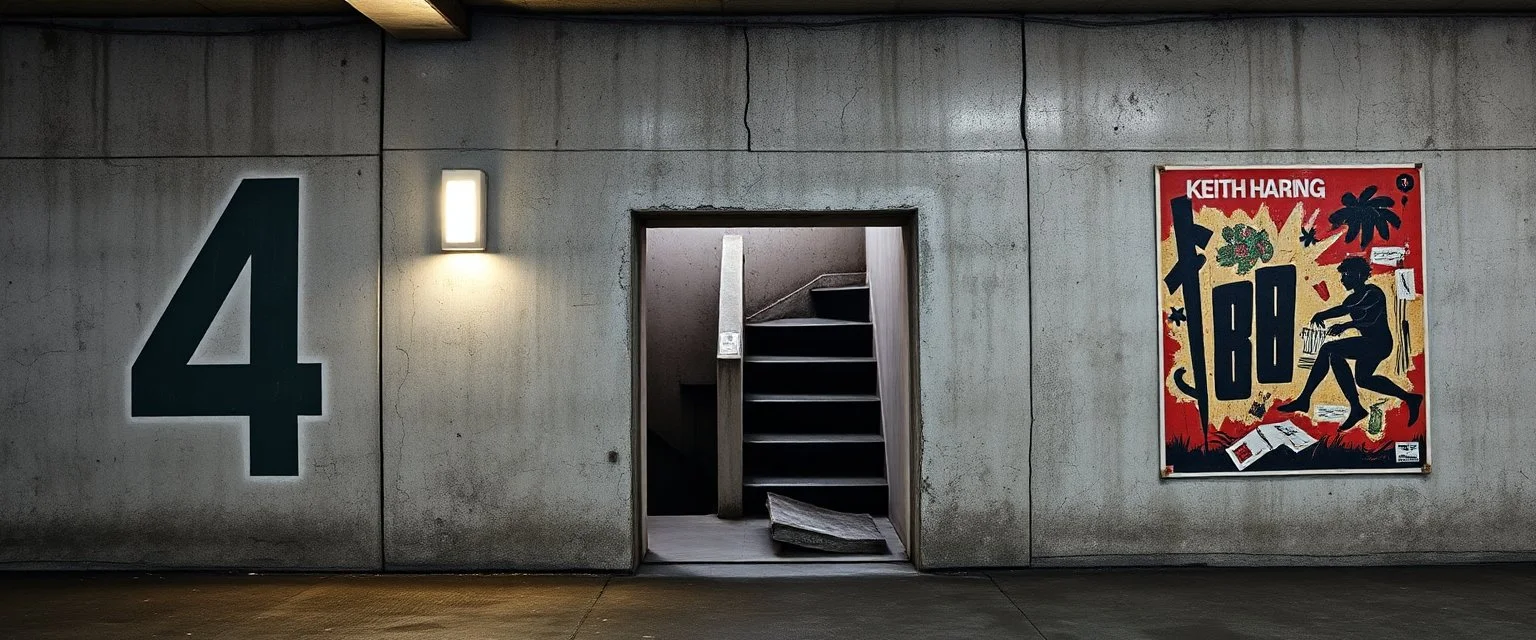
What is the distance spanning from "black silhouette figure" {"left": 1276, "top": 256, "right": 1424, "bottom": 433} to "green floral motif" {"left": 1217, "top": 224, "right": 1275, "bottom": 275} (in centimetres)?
41

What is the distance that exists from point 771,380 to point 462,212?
143 inches

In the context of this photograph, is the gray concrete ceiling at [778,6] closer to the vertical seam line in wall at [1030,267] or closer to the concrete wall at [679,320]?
the vertical seam line in wall at [1030,267]

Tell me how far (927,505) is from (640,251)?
6.64 ft

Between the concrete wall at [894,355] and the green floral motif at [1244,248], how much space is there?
A: 1642mm

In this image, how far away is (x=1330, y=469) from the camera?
569cm

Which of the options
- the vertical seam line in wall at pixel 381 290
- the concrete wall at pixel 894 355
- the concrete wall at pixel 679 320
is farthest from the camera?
the concrete wall at pixel 679 320

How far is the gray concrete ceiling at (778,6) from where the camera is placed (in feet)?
18.2

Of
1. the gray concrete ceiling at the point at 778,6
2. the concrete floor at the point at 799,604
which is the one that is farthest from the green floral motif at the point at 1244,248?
the concrete floor at the point at 799,604

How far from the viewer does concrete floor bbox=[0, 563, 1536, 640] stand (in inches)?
179

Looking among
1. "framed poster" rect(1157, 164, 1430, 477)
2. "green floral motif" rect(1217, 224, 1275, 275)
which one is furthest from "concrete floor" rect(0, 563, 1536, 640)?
"green floral motif" rect(1217, 224, 1275, 275)

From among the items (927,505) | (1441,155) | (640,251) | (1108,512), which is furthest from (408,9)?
(1441,155)

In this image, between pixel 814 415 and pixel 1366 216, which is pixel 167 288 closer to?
pixel 814 415

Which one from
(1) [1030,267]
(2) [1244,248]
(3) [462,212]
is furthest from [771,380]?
(2) [1244,248]

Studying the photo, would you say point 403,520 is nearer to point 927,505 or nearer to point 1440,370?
point 927,505
